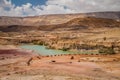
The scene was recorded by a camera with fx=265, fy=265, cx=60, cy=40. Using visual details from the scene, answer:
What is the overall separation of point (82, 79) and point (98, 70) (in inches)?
191

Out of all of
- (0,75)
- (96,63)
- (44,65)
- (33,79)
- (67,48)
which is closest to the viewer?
(33,79)

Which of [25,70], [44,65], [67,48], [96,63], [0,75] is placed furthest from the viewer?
[67,48]

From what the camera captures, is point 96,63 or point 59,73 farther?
point 96,63

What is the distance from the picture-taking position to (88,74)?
2316cm

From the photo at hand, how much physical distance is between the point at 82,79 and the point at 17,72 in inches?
241

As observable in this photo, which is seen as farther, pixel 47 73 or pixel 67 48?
pixel 67 48

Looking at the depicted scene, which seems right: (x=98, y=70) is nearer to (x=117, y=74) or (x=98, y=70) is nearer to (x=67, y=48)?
(x=117, y=74)

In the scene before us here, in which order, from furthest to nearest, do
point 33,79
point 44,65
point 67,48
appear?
point 67,48 → point 44,65 → point 33,79

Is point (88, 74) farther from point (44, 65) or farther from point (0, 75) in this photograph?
point (0, 75)

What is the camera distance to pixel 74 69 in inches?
1003

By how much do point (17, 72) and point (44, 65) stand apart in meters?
4.46

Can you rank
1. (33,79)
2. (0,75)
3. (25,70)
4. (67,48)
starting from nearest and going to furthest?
(33,79) < (0,75) < (25,70) < (67,48)

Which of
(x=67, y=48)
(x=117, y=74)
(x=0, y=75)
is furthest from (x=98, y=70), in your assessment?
(x=67, y=48)

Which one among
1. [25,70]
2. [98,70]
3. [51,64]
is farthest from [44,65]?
[98,70]
